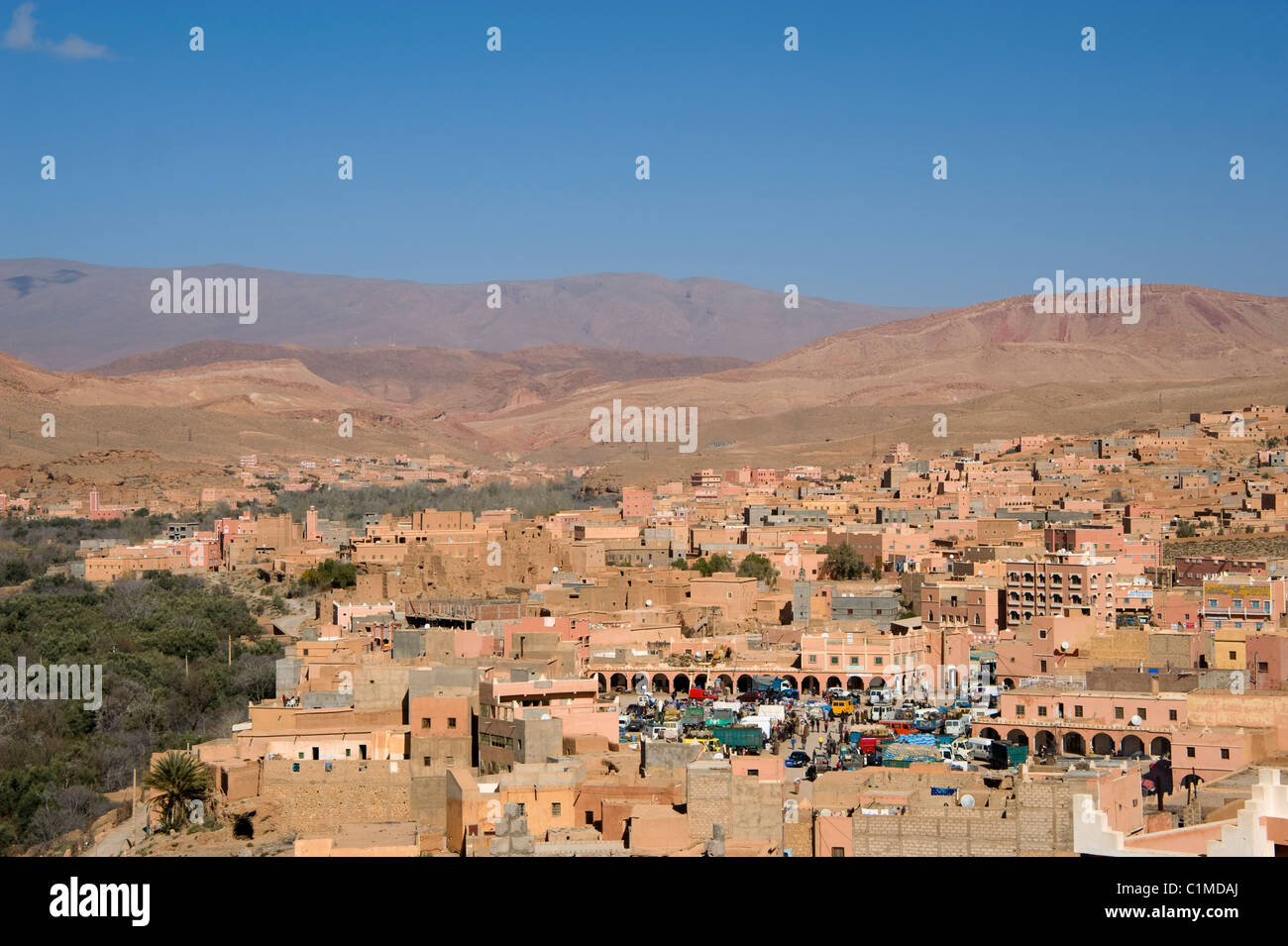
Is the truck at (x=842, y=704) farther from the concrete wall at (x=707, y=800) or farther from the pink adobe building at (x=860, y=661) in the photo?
the concrete wall at (x=707, y=800)

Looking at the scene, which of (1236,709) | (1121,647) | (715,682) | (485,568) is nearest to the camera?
(1236,709)

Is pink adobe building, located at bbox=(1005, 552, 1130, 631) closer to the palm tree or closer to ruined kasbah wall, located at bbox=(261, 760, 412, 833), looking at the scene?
ruined kasbah wall, located at bbox=(261, 760, 412, 833)

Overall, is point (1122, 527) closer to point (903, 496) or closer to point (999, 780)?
point (903, 496)

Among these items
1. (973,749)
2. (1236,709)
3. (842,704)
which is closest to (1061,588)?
(842,704)

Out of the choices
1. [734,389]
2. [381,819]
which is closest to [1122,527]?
[381,819]

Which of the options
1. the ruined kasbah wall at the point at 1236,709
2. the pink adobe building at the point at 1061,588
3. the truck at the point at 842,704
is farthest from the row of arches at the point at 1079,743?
the pink adobe building at the point at 1061,588

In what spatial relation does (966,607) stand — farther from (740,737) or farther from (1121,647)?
(740,737)
